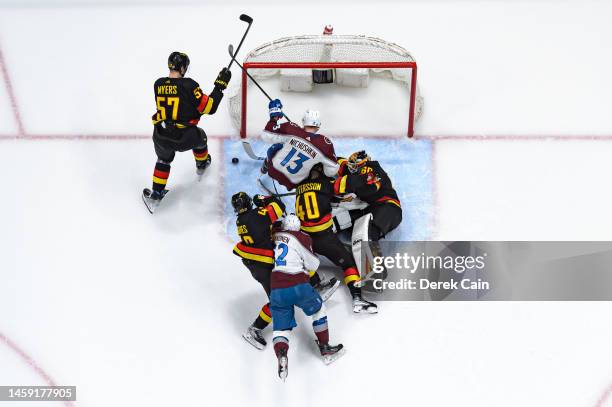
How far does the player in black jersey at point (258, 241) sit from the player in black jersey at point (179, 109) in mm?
553

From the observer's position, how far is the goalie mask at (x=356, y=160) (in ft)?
26.0

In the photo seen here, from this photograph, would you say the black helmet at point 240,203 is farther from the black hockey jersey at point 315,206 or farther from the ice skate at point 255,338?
the ice skate at point 255,338

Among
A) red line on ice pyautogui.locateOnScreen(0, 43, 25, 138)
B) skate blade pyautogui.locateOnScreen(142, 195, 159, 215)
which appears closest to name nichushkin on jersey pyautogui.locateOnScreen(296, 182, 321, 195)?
skate blade pyautogui.locateOnScreen(142, 195, 159, 215)

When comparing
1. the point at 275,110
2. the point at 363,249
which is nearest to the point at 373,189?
the point at 363,249

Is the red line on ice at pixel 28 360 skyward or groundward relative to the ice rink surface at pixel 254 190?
groundward

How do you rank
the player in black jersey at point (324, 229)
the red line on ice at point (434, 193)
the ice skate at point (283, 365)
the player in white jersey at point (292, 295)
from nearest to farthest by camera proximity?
1. the ice skate at point (283, 365)
2. the player in white jersey at point (292, 295)
3. the player in black jersey at point (324, 229)
4. the red line on ice at point (434, 193)

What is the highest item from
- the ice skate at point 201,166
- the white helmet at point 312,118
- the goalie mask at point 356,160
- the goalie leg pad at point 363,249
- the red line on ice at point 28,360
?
the white helmet at point 312,118

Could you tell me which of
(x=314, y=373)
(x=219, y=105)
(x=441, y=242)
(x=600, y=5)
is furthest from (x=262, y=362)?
(x=600, y=5)

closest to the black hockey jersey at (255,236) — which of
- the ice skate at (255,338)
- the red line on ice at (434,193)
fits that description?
the ice skate at (255,338)

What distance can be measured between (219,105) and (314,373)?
1891 mm

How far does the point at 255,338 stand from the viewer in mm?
7613

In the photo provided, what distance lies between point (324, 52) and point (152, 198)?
1.28m

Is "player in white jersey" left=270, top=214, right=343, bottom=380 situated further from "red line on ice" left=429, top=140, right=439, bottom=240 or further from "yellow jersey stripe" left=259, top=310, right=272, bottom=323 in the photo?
"red line on ice" left=429, top=140, right=439, bottom=240

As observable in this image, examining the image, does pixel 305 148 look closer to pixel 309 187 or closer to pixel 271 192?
pixel 309 187
